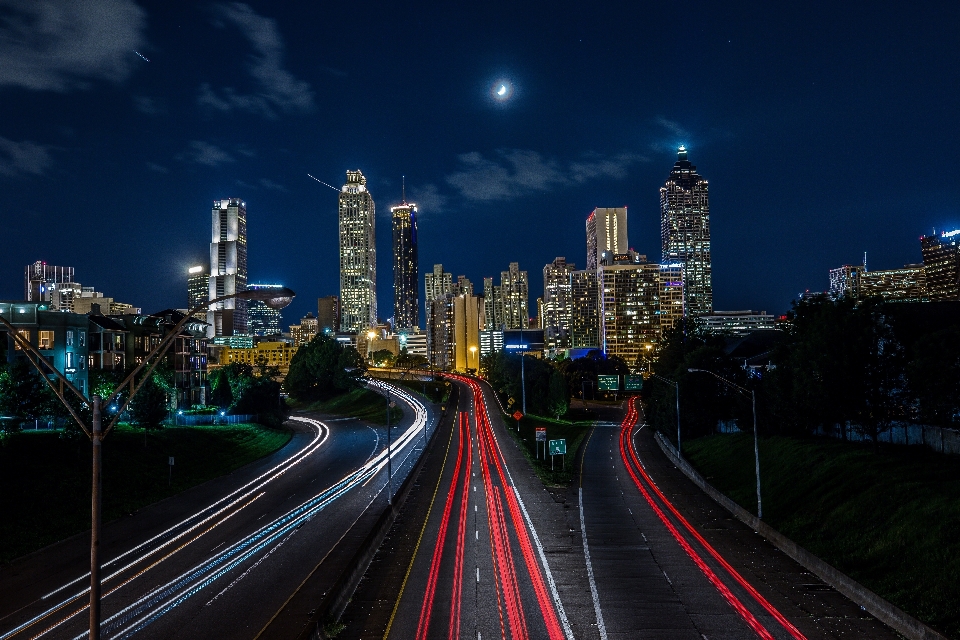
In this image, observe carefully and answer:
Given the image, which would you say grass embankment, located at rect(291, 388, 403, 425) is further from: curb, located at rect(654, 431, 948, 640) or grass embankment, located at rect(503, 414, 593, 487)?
curb, located at rect(654, 431, 948, 640)

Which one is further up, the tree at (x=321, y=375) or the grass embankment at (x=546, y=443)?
the tree at (x=321, y=375)

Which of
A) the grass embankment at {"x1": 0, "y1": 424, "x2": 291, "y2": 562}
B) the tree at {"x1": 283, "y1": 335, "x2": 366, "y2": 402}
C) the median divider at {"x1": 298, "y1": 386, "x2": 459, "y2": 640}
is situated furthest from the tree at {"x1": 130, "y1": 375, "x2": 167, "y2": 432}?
the tree at {"x1": 283, "y1": 335, "x2": 366, "y2": 402}

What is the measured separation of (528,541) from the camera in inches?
1416

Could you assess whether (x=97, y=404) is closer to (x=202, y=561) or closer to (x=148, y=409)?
(x=202, y=561)

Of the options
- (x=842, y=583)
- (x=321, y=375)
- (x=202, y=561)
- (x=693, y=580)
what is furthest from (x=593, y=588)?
(x=321, y=375)

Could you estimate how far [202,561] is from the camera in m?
32.7

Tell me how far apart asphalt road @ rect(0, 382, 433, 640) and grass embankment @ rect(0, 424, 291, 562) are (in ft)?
4.72

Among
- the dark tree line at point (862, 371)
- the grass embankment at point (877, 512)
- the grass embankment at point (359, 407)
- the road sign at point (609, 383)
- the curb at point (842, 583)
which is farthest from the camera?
the road sign at point (609, 383)

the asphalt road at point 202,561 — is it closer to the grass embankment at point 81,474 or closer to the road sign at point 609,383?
the grass embankment at point 81,474

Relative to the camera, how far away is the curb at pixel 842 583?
22.0 meters

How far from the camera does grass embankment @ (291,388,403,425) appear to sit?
111 metres

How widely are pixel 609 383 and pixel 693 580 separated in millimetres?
100454

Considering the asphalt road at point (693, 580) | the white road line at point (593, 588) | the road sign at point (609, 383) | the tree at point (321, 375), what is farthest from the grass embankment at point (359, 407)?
the white road line at point (593, 588)

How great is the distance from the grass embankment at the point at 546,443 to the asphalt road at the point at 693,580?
278 inches
